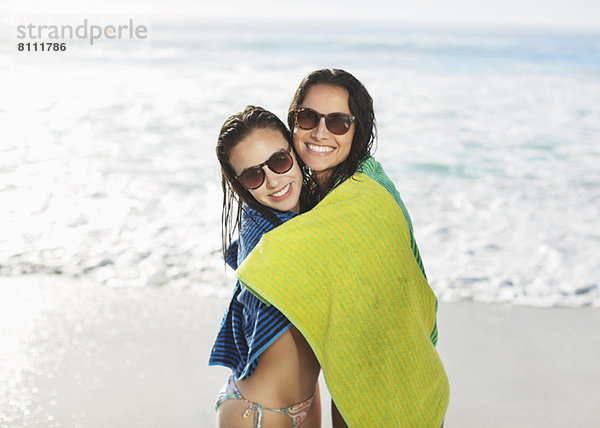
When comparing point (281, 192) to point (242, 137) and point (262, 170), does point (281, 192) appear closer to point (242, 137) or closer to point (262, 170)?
point (262, 170)

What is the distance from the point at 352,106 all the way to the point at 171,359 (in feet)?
7.89

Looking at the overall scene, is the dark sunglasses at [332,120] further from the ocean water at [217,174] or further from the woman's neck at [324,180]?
the ocean water at [217,174]

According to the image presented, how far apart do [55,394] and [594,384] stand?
336 centimetres

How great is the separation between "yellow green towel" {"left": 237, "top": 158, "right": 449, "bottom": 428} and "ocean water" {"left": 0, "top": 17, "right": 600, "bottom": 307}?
116 inches

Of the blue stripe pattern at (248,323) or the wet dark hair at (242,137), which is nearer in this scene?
the blue stripe pattern at (248,323)

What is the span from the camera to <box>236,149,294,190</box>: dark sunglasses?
2.06 meters

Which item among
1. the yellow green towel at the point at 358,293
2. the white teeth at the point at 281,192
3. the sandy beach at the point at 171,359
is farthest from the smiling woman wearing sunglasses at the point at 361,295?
the sandy beach at the point at 171,359

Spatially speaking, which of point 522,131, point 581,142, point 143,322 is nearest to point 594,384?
point 143,322

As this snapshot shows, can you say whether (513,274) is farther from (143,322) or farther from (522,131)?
(522,131)

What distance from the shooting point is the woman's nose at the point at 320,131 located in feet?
7.22

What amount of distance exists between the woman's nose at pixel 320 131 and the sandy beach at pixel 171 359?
1781mm

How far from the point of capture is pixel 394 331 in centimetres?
199

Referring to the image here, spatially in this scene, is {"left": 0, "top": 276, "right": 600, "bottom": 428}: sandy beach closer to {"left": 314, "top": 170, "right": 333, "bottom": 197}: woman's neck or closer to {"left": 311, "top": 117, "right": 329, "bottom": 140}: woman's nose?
{"left": 314, "top": 170, "right": 333, "bottom": 197}: woman's neck

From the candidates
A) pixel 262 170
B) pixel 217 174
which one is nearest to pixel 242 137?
pixel 262 170
